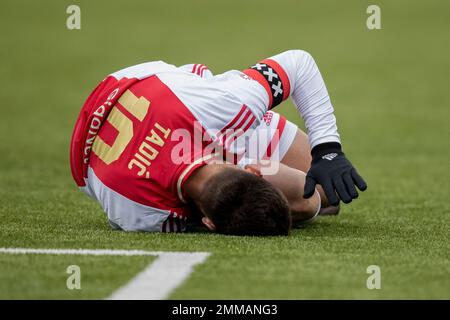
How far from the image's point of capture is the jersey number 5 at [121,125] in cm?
549

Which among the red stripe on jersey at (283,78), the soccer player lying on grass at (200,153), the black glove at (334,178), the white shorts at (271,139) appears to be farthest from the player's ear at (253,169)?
the white shorts at (271,139)

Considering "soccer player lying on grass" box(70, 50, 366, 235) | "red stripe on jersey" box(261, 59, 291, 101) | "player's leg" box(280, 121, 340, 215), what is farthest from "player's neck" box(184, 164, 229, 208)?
"player's leg" box(280, 121, 340, 215)

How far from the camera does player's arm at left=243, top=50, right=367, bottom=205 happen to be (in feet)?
18.1

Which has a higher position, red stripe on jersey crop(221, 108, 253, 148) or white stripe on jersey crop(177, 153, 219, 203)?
red stripe on jersey crop(221, 108, 253, 148)

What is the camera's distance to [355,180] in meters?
5.50

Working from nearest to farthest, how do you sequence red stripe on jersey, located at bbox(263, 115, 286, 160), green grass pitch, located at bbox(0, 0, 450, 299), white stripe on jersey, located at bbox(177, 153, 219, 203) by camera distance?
green grass pitch, located at bbox(0, 0, 450, 299), white stripe on jersey, located at bbox(177, 153, 219, 203), red stripe on jersey, located at bbox(263, 115, 286, 160)

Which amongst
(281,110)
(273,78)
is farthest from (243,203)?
(281,110)

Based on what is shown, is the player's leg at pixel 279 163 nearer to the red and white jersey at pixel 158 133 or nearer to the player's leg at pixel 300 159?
the player's leg at pixel 300 159

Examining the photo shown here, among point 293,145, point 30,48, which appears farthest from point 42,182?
point 30,48

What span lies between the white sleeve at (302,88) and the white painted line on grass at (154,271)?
4.16ft

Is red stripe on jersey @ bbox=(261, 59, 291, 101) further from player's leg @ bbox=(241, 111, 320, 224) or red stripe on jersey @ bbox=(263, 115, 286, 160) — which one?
red stripe on jersey @ bbox=(263, 115, 286, 160)
